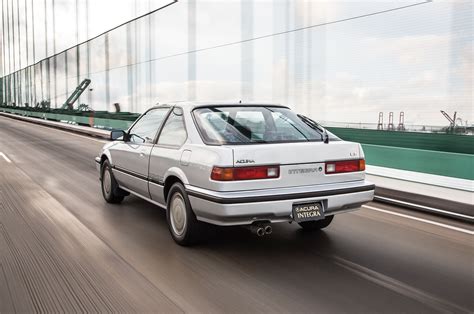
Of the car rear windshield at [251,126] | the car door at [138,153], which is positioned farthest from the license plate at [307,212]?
the car door at [138,153]

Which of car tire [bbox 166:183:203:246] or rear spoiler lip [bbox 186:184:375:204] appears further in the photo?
car tire [bbox 166:183:203:246]

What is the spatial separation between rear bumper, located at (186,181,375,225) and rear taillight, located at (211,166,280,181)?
0.13 m

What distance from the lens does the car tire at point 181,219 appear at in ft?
16.3

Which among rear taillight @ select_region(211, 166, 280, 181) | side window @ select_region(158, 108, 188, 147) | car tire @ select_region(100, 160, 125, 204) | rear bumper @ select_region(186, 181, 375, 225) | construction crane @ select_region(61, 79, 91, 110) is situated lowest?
car tire @ select_region(100, 160, 125, 204)

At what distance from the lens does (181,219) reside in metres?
5.13

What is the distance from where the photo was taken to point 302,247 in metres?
5.11

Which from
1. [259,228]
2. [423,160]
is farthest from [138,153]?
[423,160]

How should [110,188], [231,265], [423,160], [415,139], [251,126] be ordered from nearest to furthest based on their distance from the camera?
[231,265] → [251,126] → [110,188] → [423,160] → [415,139]

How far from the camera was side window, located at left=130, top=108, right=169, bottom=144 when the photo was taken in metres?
6.04

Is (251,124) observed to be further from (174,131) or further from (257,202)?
(257,202)

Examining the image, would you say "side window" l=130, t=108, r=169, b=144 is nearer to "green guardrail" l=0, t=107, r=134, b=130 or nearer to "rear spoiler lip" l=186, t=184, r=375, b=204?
"rear spoiler lip" l=186, t=184, r=375, b=204

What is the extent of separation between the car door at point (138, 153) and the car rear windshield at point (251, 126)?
85 cm

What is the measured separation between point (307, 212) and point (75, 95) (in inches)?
1349

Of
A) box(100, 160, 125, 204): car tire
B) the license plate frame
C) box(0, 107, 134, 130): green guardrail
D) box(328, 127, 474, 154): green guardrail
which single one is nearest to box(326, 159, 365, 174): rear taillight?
the license plate frame
